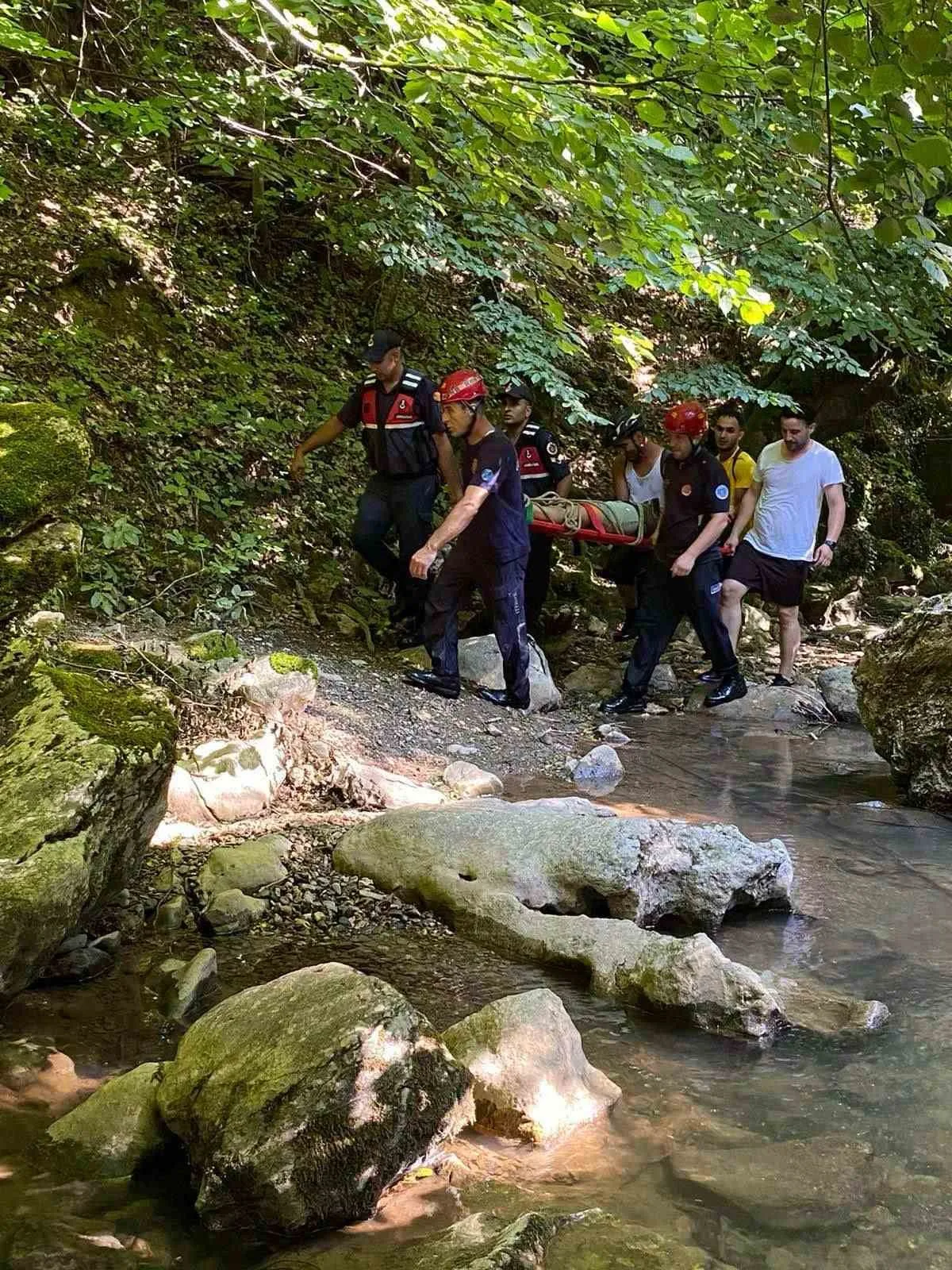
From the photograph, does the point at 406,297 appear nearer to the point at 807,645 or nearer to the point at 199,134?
the point at 199,134

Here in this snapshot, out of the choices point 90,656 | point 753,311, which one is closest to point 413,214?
point 753,311

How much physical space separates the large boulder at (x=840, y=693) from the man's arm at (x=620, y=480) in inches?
94.7

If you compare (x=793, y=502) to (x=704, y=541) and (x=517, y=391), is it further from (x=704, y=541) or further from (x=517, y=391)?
(x=517, y=391)

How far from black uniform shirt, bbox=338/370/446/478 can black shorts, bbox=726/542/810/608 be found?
9.43ft

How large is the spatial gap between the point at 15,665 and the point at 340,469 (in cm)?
647

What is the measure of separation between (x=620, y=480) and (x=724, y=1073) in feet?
21.4

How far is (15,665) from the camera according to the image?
425 cm

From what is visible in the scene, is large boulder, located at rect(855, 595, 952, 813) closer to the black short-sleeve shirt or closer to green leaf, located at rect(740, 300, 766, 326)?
the black short-sleeve shirt

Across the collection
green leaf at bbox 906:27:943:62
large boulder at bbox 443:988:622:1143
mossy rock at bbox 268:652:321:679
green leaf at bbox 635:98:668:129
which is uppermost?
green leaf at bbox 635:98:668:129

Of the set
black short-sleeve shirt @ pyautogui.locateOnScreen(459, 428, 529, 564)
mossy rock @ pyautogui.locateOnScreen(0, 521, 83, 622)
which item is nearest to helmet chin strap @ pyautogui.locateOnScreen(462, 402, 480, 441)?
black short-sleeve shirt @ pyautogui.locateOnScreen(459, 428, 529, 564)

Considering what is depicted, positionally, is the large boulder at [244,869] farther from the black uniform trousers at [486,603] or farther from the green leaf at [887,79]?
the green leaf at [887,79]

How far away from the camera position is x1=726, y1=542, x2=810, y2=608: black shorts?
861 cm

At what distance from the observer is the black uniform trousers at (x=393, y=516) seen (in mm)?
7988

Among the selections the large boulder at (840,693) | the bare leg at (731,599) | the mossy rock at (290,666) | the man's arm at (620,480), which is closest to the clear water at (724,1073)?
the mossy rock at (290,666)
